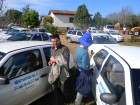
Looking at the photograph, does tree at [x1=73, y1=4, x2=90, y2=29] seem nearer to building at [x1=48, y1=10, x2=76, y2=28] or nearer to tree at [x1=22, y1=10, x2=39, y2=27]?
building at [x1=48, y1=10, x2=76, y2=28]

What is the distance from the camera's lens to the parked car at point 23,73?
4.91 metres

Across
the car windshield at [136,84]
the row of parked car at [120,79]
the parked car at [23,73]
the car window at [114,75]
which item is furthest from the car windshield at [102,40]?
the car windshield at [136,84]

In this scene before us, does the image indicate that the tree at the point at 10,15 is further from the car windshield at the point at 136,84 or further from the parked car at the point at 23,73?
the car windshield at the point at 136,84

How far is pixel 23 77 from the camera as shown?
17.5ft

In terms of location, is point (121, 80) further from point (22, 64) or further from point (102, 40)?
point (102, 40)

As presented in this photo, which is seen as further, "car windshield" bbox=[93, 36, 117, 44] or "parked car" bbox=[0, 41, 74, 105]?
"car windshield" bbox=[93, 36, 117, 44]

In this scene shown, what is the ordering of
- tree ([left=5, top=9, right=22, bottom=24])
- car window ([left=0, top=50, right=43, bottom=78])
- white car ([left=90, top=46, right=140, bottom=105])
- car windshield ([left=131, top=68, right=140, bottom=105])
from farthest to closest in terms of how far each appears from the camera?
1. tree ([left=5, top=9, right=22, bottom=24])
2. car window ([left=0, top=50, right=43, bottom=78])
3. white car ([left=90, top=46, right=140, bottom=105])
4. car windshield ([left=131, top=68, right=140, bottom=105])

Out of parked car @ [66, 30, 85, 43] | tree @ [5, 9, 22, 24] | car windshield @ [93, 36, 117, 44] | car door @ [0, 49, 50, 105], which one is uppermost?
tree @ [5, 9, 22, 24]

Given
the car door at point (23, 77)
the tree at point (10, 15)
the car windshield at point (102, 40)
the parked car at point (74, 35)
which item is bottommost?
the parked car at point (74, 35)

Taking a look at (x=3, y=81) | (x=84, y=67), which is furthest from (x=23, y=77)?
(x=84, y=67)

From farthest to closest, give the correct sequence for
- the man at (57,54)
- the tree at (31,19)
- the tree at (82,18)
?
the tree at (82,18), the tree at (31,19), the man at (57,54)

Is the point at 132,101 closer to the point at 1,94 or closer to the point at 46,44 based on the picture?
the point at 1,94

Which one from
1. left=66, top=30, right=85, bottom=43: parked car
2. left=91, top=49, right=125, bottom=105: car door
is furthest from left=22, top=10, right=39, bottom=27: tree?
left=91, top=49, right=125, bottom=105: car door

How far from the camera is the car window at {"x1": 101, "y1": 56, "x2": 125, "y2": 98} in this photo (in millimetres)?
3866
